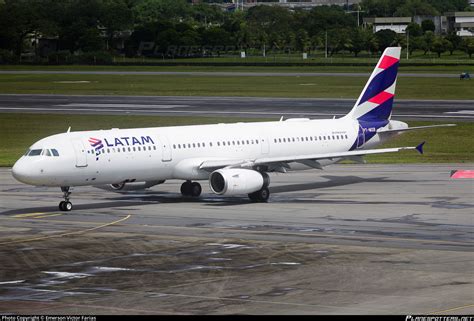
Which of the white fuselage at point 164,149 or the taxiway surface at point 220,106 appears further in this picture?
the taxiway surface at point 220,106

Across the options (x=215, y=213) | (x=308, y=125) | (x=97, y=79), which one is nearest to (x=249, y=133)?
(x=308, y=125)

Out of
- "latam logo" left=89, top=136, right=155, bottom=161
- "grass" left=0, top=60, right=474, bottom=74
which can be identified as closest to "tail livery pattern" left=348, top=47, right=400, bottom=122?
"latam logo" left=89, top=136, right=155, bottom=161

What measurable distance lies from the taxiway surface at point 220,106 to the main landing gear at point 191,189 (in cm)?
4451

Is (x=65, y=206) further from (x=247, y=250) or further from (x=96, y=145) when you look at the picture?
(x=247, y=250)

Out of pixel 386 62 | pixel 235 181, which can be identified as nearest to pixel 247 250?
pixel 235 181

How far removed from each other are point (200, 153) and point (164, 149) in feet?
7.85

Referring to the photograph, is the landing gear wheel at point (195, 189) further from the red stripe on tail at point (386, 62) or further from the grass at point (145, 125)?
the grass at point (145, 125)

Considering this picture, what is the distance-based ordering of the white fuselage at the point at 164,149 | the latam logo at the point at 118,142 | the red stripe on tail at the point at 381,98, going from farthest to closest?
the red stripe on tail at the point at 381,98, the latam logo at the point at 118,142, the white fuselage at the point at 164,149

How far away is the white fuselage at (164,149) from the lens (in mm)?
51156

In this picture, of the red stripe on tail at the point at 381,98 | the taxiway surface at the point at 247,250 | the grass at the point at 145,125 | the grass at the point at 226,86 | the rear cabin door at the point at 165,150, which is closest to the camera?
the taxiway surface at the point at 247,250

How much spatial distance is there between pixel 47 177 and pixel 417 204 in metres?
18.8

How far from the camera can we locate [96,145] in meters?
52.2

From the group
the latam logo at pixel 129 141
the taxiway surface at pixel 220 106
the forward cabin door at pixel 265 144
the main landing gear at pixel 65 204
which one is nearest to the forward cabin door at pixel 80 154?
the latam logo at pixel 129 141

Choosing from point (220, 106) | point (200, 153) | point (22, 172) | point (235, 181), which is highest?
point (22, 172)
